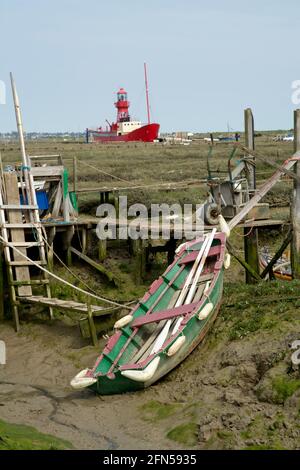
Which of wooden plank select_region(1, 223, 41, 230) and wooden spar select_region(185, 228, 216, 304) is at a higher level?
wooden plank select_region(1, 223, 41, 230)

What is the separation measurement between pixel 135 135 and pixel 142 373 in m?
54.8

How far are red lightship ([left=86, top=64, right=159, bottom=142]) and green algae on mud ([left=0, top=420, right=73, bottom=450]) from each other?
5209 centimetres

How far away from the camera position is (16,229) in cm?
1881

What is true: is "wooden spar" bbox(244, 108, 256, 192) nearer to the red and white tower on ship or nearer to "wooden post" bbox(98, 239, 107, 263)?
"wooden post" bbox(98, 239, 107, 263)

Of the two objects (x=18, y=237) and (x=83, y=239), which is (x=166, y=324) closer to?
(x=18, y=237)

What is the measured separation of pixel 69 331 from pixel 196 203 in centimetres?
974

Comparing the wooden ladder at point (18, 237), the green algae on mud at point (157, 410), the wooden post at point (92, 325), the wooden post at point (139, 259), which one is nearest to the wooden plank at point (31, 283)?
the wooden ladder at point (18, 237)

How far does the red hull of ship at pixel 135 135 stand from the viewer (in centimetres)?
6419

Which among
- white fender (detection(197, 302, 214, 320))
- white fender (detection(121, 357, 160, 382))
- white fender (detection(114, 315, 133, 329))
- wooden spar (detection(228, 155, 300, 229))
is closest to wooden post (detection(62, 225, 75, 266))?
wooden spar (detection(228, 155, 300, 229))

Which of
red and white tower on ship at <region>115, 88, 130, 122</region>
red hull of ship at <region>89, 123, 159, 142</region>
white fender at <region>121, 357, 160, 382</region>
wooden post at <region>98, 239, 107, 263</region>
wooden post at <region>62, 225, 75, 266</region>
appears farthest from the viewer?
red and white tower on ship at <region>115, 88, 130, 122</region>

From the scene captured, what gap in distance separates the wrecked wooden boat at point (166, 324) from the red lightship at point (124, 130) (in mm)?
47918

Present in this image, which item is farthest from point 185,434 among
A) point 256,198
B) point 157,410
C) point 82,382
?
point 256,198

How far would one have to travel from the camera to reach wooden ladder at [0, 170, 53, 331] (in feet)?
60.2

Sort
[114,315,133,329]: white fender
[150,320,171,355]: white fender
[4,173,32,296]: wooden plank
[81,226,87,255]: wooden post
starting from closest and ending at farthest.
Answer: [150,320,171,355]: white fender < [114,315,133,329]: white fender < [4,173,32,296]: wooden plank < [81,226,87,255]: wooden post
